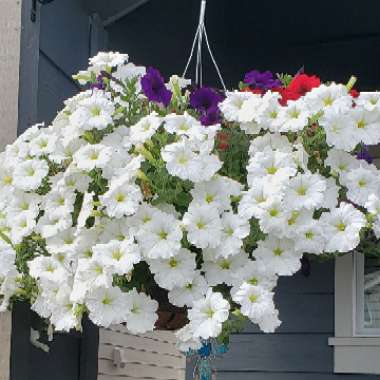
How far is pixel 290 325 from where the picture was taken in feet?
13.2

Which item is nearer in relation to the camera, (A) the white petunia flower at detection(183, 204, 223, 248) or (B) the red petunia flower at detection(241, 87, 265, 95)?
(A) the white petunia flower at detection(183, 204, 223, 248)

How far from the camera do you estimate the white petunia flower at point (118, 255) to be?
1704 millimetres

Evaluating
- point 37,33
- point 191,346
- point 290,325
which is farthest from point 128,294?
point 290,325

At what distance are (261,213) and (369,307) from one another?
2437 mm

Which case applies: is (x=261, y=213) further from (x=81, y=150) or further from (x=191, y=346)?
(x=81, y=150)

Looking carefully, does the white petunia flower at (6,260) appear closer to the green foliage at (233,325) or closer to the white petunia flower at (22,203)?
the white petunia flower at (22,203)

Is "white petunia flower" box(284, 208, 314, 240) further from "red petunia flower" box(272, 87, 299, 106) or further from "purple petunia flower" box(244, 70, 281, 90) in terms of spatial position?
"purple petunia flower" box(244, 70, 281, 90)

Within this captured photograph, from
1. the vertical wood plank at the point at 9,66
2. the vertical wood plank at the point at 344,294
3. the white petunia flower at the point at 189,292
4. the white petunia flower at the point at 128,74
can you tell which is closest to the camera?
the white petunia flower at the point at 189,292

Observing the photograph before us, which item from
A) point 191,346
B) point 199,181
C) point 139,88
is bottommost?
point 191,346

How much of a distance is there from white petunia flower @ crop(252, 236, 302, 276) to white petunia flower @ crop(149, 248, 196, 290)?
13 centimetres

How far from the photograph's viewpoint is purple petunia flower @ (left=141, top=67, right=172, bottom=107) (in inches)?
76.7

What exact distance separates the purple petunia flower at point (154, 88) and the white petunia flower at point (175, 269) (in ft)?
1.26

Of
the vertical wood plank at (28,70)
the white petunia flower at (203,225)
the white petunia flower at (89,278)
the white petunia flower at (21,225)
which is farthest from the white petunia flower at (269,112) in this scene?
the vertical wood plank at (28,70)

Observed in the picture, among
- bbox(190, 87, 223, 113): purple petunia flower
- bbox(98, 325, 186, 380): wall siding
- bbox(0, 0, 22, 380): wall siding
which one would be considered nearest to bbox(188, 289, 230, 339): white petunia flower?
bbox(190, 87, 223, 113): purple petunia flower
